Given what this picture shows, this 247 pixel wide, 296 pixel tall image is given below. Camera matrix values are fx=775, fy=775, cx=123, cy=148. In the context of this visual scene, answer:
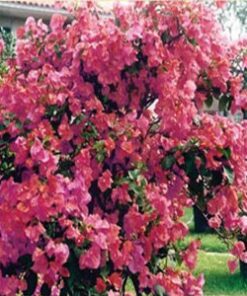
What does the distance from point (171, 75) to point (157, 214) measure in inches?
21.4

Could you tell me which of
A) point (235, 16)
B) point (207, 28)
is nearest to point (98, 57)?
point (207, 28)

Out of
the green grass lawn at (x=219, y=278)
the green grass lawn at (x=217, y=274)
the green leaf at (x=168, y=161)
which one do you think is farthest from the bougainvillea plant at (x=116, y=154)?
the green grass lawn at (x=219, y=278)

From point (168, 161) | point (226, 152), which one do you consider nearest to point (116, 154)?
point (168, 161)

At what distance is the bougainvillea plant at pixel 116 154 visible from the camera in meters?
2.71

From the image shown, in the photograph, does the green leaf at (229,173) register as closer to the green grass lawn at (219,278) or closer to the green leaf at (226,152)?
the green leaf at (226,152)

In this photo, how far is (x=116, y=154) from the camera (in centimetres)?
293

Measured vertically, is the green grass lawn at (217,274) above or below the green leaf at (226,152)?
below

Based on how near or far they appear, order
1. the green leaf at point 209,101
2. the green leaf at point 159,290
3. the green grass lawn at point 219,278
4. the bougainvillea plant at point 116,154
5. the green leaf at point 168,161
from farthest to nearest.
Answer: the green grass lawn at point 219,278 → the green leaf at point 209,101 → the green leaf at point 159,290 → the green leaf at point 168,161 → the bougainvillea plant at point 116,154

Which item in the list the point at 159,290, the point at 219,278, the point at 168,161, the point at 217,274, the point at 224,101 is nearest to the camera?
the point at 168,161

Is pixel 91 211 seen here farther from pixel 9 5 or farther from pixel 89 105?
pixel 9 5

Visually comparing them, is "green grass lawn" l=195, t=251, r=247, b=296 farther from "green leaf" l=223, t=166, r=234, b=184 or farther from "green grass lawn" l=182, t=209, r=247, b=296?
"green leaf" l=223, t=166, r=234, b=184

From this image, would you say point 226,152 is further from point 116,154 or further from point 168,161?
point 116,154

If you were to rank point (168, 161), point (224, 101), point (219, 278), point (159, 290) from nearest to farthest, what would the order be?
point (168, 161) < point (159, 290) < point (224, 101) < point (219, 278)

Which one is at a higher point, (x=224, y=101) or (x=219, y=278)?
(x=224, y=101)
